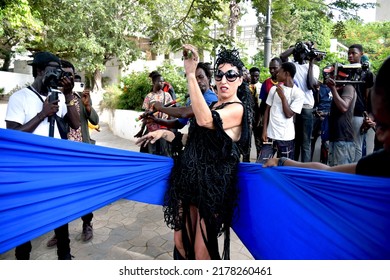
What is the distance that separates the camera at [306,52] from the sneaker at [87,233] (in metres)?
3.62

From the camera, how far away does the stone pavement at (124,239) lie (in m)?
2.94

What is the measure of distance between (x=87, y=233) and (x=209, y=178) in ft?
6.43

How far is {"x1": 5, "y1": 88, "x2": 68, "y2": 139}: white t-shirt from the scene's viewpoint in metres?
2.20

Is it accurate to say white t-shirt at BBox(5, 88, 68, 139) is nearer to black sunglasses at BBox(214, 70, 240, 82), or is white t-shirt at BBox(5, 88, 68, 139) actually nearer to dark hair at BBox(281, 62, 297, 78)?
black sunglasses at BBox(214, 70, 240, 82)

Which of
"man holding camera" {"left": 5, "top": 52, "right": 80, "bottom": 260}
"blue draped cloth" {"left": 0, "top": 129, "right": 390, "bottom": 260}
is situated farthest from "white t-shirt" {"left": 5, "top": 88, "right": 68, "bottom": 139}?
"blue draped cloth" {"left": 0, "top": 129, "right": 390, "bottom": 260}

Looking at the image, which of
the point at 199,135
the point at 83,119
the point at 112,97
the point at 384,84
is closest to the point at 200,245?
the point at 199,135

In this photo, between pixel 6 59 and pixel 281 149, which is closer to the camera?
pixel 281 149

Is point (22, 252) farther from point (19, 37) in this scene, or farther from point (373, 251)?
point (19, 37)

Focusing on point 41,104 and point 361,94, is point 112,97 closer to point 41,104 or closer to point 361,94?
point 361,94

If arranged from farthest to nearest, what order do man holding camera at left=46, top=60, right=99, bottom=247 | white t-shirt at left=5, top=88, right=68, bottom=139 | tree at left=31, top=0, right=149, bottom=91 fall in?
1. tree at left=31, top=0, right=149, bottom=91
2. man holding camera at left=46, top=60, right=99, bottom=247
3. white t-shirt at left=5, top=88, right=68, bottom=139

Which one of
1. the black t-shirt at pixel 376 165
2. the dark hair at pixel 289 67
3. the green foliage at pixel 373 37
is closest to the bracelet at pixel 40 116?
the black t-shirt at pixel 376 165

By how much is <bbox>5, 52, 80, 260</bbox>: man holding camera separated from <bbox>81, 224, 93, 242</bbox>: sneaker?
0.71 m

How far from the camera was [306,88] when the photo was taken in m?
4.47

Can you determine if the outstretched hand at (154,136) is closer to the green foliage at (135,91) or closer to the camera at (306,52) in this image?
the camera at (306,52)
